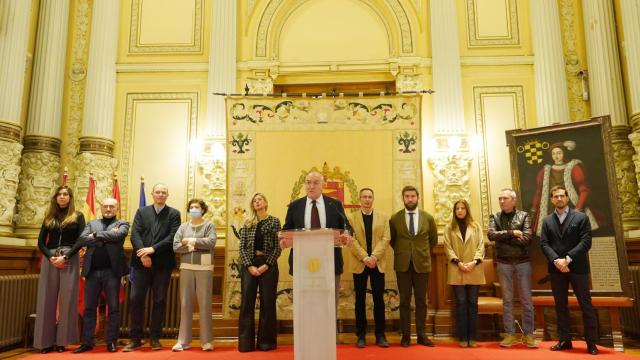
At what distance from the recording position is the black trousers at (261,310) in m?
4.55

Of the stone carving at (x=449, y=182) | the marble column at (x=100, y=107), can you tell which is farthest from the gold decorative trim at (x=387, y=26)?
the marble column at (x=100, y=107)

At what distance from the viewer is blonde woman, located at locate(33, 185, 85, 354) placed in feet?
14.9

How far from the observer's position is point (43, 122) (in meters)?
6.49

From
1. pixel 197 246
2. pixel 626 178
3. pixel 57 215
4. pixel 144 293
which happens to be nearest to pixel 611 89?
pixel 626 178

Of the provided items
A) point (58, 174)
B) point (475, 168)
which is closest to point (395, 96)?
point (475, 168)

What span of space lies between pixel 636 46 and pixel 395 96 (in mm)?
2758

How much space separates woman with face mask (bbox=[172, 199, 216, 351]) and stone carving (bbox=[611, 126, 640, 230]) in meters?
4.65

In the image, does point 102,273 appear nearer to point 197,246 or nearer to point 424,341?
point 197,246

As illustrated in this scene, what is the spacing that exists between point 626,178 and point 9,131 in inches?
280

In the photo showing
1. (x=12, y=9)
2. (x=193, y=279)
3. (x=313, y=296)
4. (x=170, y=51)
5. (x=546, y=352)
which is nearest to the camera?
(x=313, y=296)

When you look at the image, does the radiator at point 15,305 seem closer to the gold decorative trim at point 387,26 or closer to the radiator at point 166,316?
the radiator at point 166,316

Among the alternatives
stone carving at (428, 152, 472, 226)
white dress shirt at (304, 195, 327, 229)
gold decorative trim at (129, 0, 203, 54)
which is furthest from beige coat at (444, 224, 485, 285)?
gold decorative trim at (129, 0, 203, 54)

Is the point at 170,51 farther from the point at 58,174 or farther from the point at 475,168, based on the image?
the point at 475,168

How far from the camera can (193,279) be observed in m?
4.73
